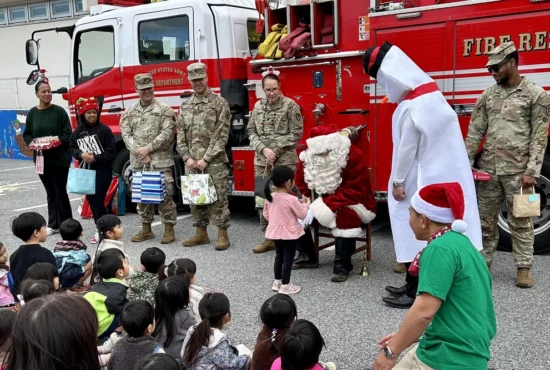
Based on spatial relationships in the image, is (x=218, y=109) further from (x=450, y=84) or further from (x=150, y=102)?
(x=450, y=84)

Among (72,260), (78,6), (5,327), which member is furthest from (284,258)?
(78,6)

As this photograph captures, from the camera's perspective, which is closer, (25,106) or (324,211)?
(324,211)

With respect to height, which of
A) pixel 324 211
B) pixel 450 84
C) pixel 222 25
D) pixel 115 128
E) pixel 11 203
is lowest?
pixel 11 203

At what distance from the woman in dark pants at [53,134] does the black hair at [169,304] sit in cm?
468

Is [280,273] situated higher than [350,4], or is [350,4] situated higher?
[350,4]

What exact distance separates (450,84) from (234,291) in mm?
2882

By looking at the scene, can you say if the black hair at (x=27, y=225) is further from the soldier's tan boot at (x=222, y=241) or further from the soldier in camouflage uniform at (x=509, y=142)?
the soldier in camouflage uniform at (x=509, y=142)

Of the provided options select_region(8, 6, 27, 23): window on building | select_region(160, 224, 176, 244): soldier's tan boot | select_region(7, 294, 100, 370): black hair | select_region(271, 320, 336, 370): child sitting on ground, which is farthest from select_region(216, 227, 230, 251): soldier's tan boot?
select_region(8, 6, 27, 23): window on building

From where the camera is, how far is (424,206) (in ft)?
8.54

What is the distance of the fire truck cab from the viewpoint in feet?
24.7

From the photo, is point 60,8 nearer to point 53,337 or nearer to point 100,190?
point 100,190

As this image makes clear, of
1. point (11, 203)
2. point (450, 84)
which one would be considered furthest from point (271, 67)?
point (11, 203)

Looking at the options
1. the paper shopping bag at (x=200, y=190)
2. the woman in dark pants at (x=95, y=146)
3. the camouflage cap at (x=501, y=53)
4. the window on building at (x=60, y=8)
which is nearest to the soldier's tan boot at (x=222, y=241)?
the paper shopping bag at (x=200, y=190)

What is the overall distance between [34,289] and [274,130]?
11.6ft
